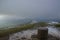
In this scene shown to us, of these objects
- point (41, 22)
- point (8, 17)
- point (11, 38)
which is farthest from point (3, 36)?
point (41, 22)

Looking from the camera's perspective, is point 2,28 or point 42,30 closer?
point 42,30

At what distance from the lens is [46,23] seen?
2.48 m

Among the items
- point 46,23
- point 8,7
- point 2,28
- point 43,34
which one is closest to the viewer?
point 43,34

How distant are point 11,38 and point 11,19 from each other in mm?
800

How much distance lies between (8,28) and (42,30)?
0.86 meters

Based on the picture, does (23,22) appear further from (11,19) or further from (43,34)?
(43,34)

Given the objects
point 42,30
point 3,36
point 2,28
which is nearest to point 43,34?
point 42,30

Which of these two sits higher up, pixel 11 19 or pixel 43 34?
pixel 11 19

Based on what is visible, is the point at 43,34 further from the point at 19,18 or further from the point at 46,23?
the point at 19,18

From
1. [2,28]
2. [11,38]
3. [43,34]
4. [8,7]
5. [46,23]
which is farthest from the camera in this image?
[46,23]

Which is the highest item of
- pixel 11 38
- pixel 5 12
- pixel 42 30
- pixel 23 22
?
pixel 5 12

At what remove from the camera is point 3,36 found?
74.6 inches

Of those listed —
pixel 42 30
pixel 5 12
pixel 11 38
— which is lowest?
pixel 11 38

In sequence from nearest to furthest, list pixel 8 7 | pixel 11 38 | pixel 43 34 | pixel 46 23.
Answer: pixel 43 34, pixel 11 38, pixel 8 7, pixel 46 23
